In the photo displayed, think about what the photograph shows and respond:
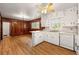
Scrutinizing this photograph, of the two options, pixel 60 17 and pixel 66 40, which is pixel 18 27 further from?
pixel 66 40

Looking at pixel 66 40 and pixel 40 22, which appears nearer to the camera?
pixel 40 22

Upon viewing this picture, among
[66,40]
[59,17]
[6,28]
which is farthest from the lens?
[66,40]

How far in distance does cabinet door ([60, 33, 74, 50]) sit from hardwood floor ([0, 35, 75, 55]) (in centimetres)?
14

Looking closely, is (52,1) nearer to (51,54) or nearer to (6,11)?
(6,11)

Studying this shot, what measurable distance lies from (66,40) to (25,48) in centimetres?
95

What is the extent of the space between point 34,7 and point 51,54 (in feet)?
3.46

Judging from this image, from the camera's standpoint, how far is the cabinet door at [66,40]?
1.92 metres

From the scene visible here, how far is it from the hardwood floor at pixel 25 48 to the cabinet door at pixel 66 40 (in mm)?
137

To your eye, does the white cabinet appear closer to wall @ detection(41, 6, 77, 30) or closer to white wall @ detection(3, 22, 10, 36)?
wall @ detection(41, 6, 77, 30)

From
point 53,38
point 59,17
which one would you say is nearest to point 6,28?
point 53,38

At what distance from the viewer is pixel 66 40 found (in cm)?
197

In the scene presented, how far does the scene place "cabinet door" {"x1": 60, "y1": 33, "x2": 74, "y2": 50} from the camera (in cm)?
192

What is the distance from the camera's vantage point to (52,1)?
1790 millimetres

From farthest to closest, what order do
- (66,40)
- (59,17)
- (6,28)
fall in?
(66,40) < (59,17) < (6,28)
